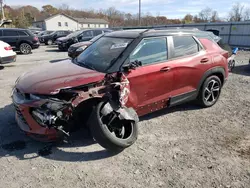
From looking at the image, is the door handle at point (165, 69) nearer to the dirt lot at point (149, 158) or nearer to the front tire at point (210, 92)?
the dirt lot at point (149, 158)

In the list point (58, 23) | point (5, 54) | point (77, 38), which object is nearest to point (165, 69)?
point (5, 54)

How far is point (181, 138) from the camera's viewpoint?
358cm

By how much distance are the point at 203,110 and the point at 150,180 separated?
262 centimetres

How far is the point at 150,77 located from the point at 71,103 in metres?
1.43

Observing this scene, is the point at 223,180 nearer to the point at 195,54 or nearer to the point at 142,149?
the point at 142,149

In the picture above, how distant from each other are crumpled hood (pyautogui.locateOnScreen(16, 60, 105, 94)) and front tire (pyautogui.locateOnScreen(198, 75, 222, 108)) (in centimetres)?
243

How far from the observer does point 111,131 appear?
320cm

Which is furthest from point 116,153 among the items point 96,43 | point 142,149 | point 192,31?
point 192,31

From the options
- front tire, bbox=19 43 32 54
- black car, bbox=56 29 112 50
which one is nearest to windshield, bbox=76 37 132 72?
front tire, bbox=19 43 32 54

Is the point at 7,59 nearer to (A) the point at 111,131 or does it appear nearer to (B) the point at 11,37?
(B) the point at 11,37

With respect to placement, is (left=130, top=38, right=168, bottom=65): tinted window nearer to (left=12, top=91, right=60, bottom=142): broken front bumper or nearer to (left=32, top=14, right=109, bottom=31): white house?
(left=12, top=91, right=60, bottom=142): broken front bumper

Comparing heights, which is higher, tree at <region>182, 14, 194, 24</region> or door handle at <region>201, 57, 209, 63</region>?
tree at <region>182, 14, 194, 24</region>

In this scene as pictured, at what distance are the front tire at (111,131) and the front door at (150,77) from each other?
397mm

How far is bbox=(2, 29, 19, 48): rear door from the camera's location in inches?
525
